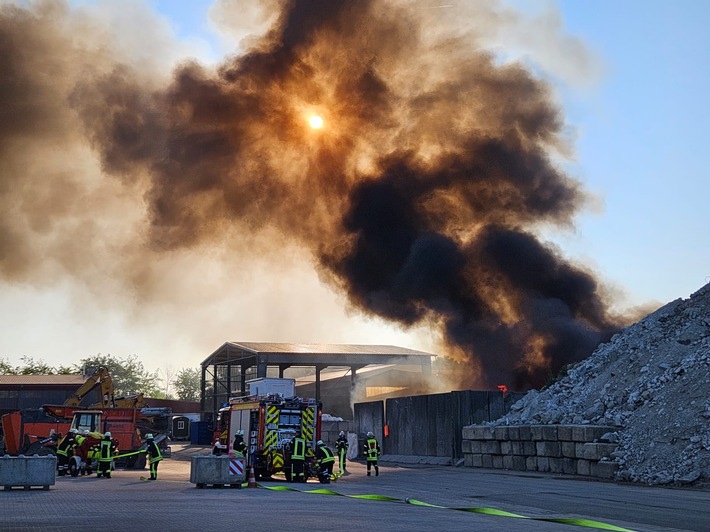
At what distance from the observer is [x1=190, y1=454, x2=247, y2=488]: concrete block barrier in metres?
22.1

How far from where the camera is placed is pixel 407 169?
1722 inches

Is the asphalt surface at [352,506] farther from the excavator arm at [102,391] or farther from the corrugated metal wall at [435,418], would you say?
the excavator arm at [102,391]

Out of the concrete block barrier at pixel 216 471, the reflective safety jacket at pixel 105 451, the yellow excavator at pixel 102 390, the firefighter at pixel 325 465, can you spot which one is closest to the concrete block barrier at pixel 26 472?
the concrete block barrier at pixel 216 471

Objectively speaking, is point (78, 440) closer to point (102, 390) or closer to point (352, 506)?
point (102, 390)

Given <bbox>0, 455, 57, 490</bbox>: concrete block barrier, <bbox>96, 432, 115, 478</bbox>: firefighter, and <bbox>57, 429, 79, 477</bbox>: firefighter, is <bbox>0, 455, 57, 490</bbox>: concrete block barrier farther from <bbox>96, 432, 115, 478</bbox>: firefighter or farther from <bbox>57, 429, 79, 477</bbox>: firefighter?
<bbox>57, 429, 79, 477</bbox>: firefighter

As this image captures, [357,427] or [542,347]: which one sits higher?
[542,347]

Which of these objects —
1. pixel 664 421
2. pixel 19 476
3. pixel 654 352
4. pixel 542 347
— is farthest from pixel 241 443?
pixel 542 347

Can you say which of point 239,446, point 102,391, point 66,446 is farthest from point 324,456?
point 102,391

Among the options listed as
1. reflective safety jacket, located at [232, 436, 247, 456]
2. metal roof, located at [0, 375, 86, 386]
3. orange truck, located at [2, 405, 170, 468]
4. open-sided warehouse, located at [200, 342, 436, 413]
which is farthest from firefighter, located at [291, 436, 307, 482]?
metal roof, located at [0, 375, 86, 386]

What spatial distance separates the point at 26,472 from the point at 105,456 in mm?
6255

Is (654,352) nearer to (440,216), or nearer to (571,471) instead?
(571,471)

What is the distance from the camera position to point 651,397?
28.3 metres

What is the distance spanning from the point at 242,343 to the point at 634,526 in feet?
162

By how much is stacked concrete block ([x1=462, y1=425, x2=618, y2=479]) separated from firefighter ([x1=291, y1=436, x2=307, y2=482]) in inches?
362
